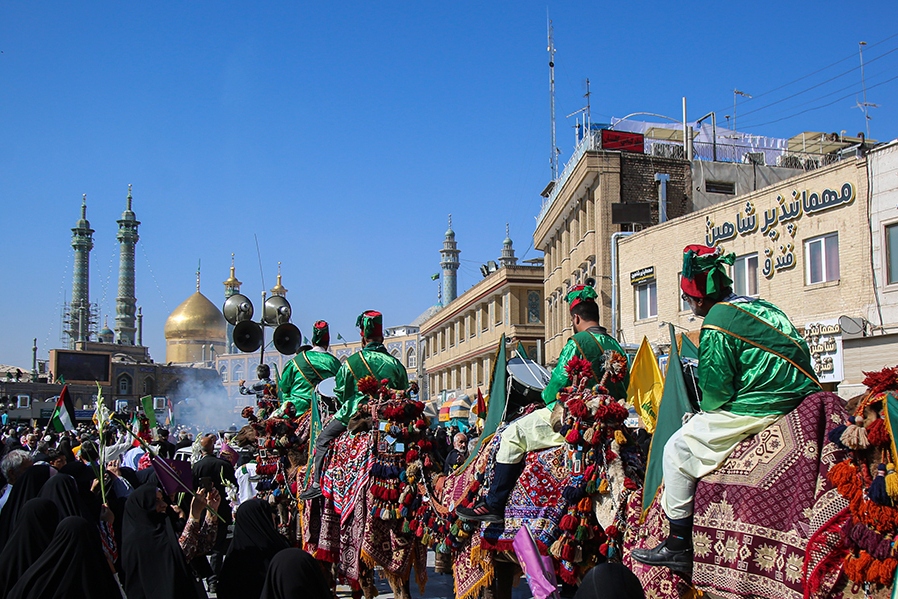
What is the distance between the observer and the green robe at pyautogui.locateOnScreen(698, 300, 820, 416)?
4457mm

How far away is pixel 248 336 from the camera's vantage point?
13445mm

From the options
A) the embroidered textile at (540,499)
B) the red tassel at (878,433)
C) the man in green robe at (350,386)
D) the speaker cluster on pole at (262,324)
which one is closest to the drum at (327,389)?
the man in green robe at (350,386)

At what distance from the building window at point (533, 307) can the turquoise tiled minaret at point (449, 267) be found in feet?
224

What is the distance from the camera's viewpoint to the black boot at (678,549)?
4598 mm

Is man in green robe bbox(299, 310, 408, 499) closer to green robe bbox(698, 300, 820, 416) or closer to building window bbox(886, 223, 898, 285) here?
green robe bbox(698, 300, 820, 416)

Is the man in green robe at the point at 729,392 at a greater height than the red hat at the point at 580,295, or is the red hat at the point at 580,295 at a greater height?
the red hat at the point at 580,295

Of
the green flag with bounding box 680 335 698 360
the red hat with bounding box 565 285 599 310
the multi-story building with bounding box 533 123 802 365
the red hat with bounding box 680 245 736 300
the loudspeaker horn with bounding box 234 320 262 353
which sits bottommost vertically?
the green flag with bounding box 680 335 698 360

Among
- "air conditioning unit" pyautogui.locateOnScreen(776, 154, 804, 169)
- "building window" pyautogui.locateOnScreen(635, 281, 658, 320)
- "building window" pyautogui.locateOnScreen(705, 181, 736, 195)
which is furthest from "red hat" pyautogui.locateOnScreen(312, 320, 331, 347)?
"air conditioning unit" pyautogui.locateOnScreen(776, 154, 804, 169)

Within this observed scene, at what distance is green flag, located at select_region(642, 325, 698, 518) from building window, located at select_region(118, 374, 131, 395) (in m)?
105

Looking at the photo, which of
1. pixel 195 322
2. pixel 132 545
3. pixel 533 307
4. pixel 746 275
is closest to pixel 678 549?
pixel 132 545

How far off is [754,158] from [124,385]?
86.5 metres

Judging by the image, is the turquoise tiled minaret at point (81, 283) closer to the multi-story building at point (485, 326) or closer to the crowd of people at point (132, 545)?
the multi-story building at point (485, 326)

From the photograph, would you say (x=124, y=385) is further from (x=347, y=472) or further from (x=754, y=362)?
(x=754, y=362)

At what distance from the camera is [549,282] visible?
128 feet
